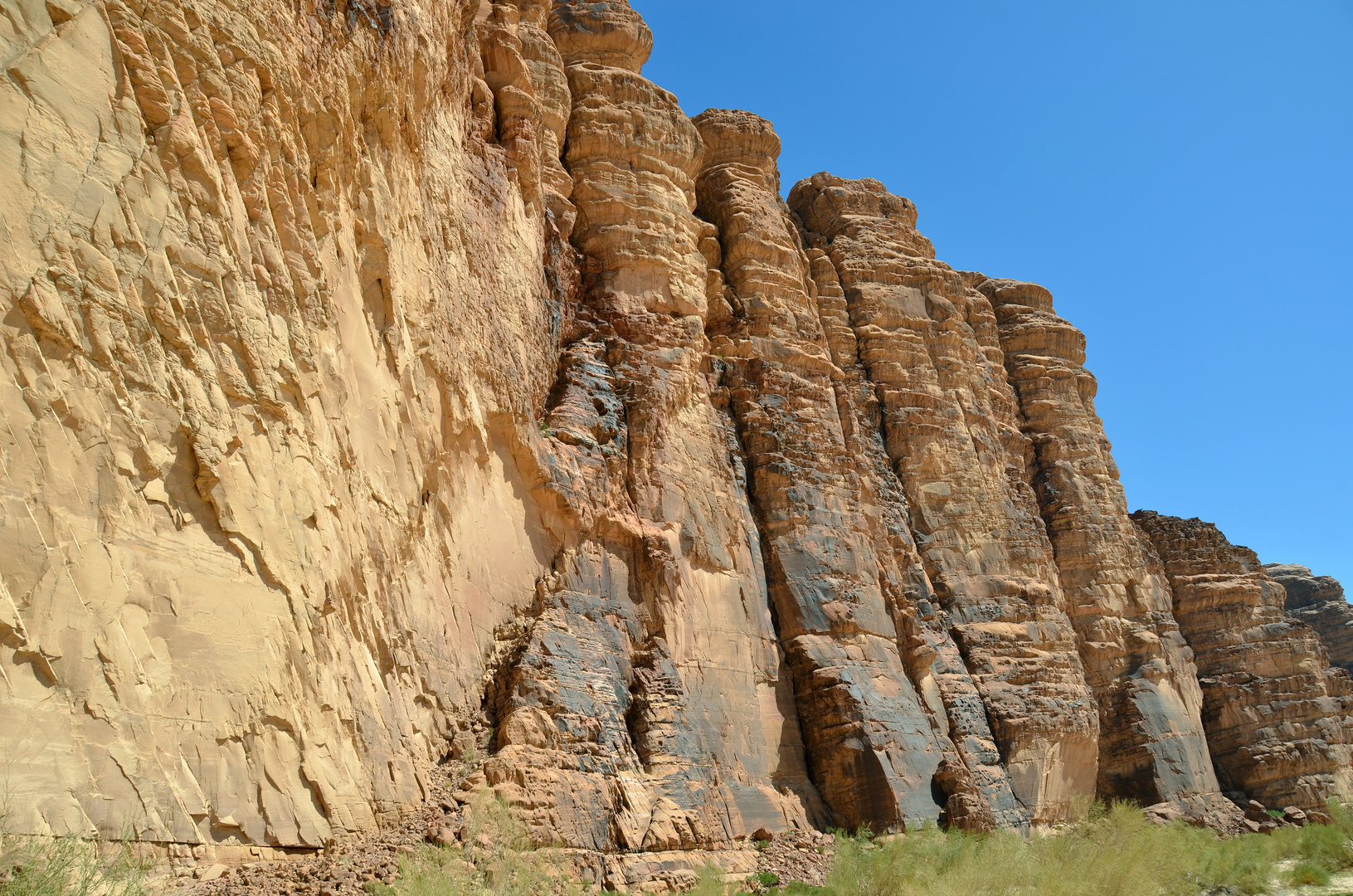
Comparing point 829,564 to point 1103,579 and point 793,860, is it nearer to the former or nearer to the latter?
point 793,860

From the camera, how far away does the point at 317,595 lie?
1012cm

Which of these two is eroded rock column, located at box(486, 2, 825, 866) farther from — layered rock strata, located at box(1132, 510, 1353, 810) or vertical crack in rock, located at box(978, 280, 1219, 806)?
layered rock strata, located at box(1132, 510, 1353, 810)

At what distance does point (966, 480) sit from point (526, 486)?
15324 mm

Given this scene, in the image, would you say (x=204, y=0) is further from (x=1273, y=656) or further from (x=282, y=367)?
(x=1273, y=656)

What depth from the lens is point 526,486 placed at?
53.1ft

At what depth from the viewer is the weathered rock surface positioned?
4353 centimetres

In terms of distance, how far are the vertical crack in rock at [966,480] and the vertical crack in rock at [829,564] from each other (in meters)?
1.54

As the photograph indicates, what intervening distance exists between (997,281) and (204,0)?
3143cm

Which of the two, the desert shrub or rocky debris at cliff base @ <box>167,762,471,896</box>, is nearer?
the desert shrub

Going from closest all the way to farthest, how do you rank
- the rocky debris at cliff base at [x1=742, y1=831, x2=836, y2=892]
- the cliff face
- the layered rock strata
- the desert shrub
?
the desert shrub < the cliff face < the rocky debris at cliff base at [x1=742, y1=831, x2=836, y2=892] < the layered rock strata

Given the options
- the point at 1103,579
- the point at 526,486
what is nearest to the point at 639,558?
the point at 526,486

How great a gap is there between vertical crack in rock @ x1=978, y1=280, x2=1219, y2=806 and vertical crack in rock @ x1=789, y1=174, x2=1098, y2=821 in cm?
130

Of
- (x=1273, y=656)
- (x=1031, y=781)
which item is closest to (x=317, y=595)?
(x=1031, y=781)

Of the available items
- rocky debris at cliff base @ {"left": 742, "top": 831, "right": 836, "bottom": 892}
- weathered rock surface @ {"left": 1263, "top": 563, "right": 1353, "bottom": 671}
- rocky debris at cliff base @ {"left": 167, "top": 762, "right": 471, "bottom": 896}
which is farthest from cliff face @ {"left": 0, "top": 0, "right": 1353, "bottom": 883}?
weathered rock surface @ {"left": 1263, "top": 563, "right": 1353, "bottom": 671}
